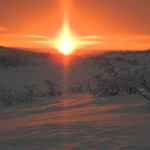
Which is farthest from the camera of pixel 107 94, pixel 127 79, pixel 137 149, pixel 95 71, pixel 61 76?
pixel 95 71

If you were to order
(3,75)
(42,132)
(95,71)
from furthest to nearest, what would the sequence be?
(95,71) < (3,75) < (42,132)

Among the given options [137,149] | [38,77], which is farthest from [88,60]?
[137,149]

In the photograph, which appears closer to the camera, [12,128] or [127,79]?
[12,128]

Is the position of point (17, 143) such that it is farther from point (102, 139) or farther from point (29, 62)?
point (29, 62)

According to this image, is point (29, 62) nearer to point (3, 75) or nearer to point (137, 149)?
point (3, 75)

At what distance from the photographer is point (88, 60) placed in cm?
2364

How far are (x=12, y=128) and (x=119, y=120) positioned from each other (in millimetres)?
2088

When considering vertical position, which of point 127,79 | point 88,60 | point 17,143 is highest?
point 88,60

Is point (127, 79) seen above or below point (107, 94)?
above

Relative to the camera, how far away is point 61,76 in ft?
56.2

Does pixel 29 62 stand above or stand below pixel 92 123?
above

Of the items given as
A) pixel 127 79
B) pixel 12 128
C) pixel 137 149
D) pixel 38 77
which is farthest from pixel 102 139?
pixel 38 77

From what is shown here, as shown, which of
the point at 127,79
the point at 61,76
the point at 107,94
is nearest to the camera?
the point at 127,79

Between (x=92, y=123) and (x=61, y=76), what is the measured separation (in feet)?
41.2
